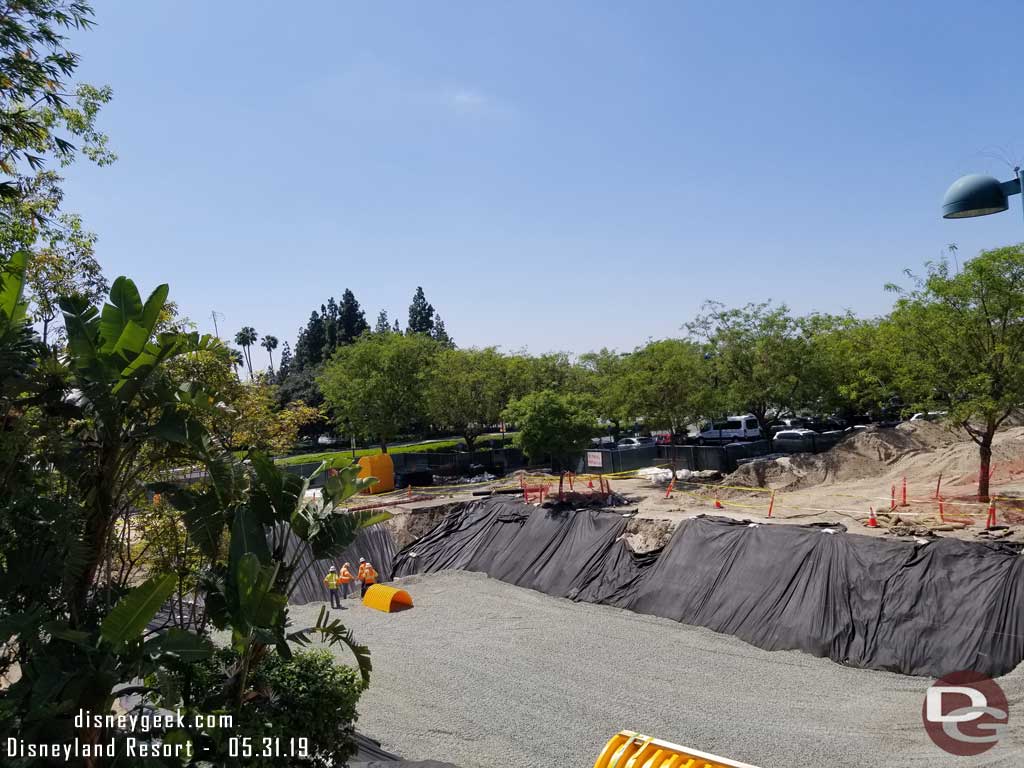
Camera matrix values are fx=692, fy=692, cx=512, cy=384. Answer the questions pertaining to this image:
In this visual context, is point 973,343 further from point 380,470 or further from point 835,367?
point 380,470

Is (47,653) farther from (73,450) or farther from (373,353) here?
(373,353)

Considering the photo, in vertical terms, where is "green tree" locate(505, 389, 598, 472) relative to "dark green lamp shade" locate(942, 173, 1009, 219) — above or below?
below

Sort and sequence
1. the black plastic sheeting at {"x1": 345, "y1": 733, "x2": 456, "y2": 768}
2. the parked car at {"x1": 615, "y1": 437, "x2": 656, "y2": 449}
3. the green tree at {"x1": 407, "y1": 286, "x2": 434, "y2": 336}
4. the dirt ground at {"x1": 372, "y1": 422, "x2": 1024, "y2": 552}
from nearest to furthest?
the black plastic sheeting at {"x1": 345, "y1": 733, "x2": 456, "y2": 768}, the dirt ground at {"x1": 372, "y1": 422, "x2": 1024, "y2": 552}, the parked car at {"x1": 615, "y1": 437, "x2": 656, "y2": 449}, the green tree at {"x1": 407, "y1": 286, "x2": 434, "y2": 336}

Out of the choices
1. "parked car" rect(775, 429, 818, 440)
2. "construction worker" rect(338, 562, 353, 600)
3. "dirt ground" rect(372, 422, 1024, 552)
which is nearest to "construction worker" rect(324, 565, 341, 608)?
"construction worker" rect(338, 562, 353, 600)

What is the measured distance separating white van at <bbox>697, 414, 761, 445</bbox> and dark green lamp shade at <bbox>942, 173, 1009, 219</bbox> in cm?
3673

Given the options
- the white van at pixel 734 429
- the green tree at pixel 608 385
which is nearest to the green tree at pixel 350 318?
the green tree at pixel 608 385

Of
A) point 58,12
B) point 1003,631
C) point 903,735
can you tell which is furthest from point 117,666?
point 1003,631

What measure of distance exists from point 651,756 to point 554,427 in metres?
18.2

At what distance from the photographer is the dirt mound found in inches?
1129

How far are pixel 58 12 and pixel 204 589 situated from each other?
307 inches

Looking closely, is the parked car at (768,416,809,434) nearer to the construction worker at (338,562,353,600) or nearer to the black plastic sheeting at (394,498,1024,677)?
the black plastic sheeting at (394,498,1024,677)

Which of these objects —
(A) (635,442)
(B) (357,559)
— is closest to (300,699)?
(B) (357,559)

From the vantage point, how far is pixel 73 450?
6.94m

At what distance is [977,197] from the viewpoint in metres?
5.25
